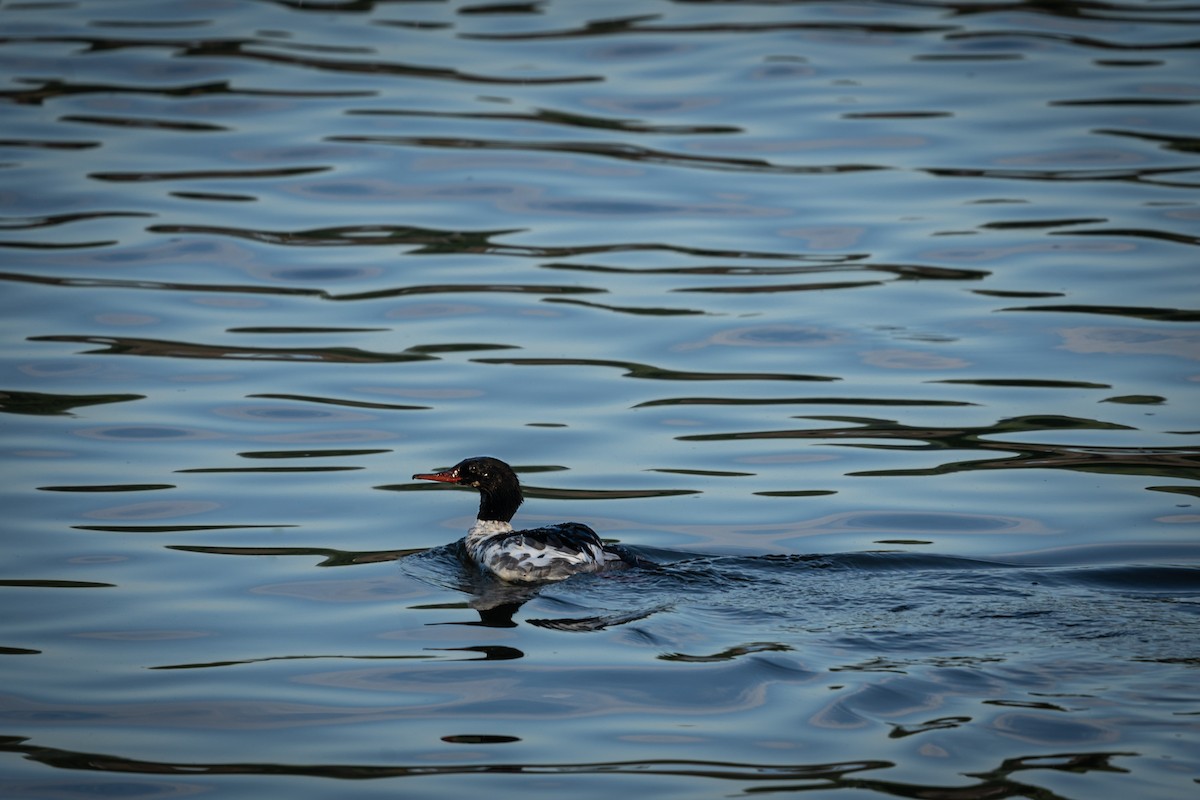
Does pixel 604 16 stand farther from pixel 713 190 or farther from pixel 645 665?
pixel 645 665

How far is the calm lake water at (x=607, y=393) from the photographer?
7.90 m

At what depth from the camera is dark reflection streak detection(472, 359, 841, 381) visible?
46.9 ft

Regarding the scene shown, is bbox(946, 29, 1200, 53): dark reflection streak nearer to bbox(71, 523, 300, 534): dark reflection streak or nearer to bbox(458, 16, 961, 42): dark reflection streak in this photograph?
bbox(458, 16, 961, 42): dark reflection streak

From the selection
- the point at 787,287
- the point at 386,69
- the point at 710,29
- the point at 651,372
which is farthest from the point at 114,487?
the point at 710,29

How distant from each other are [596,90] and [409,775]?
16.4m

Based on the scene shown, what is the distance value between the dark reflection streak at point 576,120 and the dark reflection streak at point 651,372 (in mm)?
7497

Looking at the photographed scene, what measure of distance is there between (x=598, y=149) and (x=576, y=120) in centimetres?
100

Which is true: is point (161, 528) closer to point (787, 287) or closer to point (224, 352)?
point (224, 352)

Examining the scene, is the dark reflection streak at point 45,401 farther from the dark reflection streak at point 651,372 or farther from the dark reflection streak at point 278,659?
the dark reflection streak at point 278,659

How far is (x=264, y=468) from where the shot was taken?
40.5ft

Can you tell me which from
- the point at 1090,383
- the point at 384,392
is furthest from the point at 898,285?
the point at 384,392

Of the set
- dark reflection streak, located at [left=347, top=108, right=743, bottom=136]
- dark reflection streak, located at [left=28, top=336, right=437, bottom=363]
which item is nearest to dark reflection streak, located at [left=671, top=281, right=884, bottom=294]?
dark reflection streak, located at [left=28, top=336, right=437, bottom=363]

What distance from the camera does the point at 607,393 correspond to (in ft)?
45.6

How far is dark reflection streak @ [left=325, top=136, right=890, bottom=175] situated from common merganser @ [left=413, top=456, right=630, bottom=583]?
33.5 ft
